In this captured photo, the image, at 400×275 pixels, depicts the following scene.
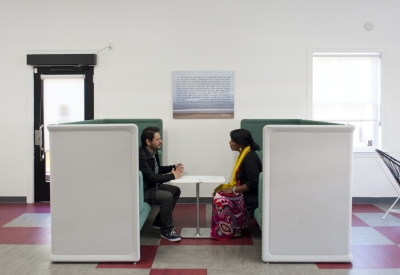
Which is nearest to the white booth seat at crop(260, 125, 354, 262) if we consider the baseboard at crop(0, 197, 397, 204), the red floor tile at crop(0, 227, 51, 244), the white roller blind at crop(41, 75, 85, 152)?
the red floor tile at crop(0, 227, 51, 244)

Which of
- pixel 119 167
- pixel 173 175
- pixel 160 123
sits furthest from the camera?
pixel 160 123

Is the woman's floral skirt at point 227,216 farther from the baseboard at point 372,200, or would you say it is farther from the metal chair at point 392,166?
the baseboard at point 372,200

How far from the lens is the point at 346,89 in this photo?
6.43 m

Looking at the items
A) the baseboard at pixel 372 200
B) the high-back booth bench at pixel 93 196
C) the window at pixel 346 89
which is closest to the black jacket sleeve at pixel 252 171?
the high-back booth bench at pixel 93 196

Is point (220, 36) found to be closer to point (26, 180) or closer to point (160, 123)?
point (160, 123)

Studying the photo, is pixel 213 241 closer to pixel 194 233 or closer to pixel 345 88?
pixel 194 233

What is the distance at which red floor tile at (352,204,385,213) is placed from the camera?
5914mm

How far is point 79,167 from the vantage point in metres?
3.86

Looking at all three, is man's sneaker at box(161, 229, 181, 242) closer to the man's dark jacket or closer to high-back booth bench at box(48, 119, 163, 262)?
the man's dark jacket

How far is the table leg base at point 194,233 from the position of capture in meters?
4.67

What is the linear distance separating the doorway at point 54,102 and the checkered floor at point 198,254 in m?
1.13

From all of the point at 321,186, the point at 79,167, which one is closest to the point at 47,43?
the point at 79,167

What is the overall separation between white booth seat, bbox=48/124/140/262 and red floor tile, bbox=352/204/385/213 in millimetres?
3477

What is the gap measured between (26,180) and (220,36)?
360cm
